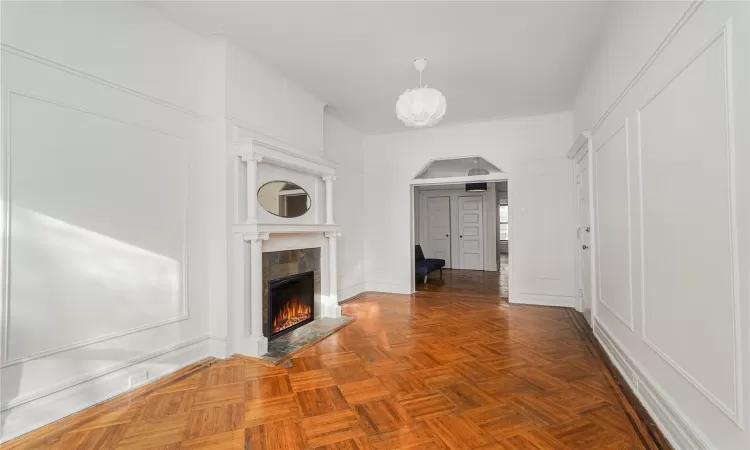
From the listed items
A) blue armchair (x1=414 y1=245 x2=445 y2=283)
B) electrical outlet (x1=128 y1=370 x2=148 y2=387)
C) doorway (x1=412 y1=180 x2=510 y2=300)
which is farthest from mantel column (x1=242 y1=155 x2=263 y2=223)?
doorway (x1=412 y1=180 x2=510 y2=300)

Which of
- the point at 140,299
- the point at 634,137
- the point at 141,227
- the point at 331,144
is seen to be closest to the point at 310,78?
the point at 331,144

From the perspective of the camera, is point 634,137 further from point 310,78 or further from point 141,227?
point 141,227

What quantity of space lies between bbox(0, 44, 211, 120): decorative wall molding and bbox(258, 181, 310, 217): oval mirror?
0.88 meters

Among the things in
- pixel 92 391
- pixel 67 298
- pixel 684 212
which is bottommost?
pixel 92 391

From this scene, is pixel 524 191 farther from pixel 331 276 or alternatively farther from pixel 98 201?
pixel 98 201

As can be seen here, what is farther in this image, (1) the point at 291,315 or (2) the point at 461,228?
(2) the point at 461,228

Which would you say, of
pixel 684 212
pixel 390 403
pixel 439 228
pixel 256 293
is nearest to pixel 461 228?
pixel 439 228

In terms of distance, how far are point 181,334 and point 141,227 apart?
3.26ft

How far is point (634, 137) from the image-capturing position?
2.34 meters

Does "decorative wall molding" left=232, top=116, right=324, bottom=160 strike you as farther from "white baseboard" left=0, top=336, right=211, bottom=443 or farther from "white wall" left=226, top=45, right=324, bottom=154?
"white baseboard" left=0, top=336, right=211, bottom=443

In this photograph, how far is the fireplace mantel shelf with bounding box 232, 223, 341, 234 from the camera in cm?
314

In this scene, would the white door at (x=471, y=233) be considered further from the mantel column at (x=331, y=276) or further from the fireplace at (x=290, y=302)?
the fireplace at (x=290, y=302)

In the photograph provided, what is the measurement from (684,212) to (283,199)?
11.0ft

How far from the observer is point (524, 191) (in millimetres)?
5273
